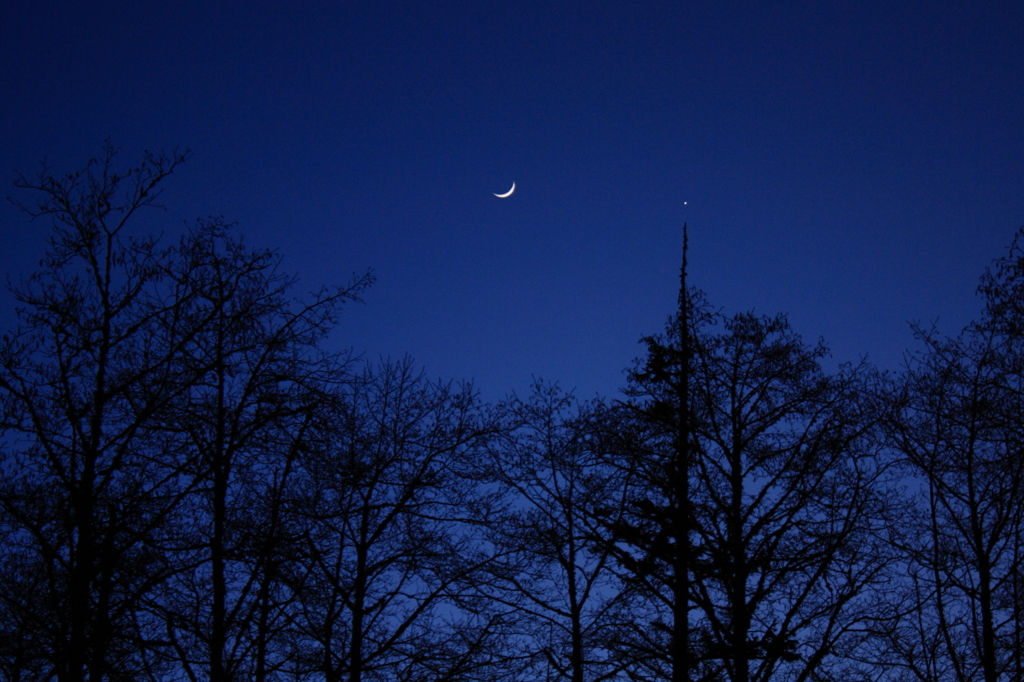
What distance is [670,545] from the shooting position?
1303cm

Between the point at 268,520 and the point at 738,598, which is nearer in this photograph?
the point at 268,520

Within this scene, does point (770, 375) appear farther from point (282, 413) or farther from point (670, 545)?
point (282, 413)

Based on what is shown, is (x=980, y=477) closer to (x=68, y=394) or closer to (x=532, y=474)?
(x=532, y=474)

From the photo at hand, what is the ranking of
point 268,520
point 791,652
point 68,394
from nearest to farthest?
point 68,394 → point 268,520 → point 791,652

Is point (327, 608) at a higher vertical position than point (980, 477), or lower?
lower

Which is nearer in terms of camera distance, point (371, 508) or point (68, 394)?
point (68, 394)

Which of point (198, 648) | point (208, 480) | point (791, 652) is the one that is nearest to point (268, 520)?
point (208, 480)

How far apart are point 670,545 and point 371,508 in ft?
17.3

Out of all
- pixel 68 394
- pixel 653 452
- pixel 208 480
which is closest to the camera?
pixel 68 394

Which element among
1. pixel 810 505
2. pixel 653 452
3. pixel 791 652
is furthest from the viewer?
pixel 653 452

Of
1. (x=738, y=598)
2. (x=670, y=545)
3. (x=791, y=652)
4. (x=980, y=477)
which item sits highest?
(x=980, y=477)

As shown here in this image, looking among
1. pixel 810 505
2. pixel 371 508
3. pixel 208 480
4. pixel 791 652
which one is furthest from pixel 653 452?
pixel 208 480

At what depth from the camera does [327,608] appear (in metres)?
13.1

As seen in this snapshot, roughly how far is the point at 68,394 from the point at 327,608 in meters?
6.18
